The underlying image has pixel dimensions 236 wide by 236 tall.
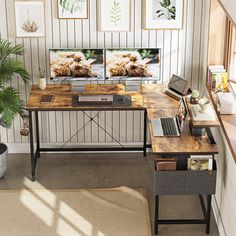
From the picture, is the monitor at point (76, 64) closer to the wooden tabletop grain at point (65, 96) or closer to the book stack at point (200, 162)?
the wooden tabletop grain at point (65, 96)

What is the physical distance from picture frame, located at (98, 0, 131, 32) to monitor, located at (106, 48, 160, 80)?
237 mm

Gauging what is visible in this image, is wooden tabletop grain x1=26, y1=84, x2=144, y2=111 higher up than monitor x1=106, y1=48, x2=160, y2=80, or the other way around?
monitor x1=106, y1=48, x2=160, y2=80

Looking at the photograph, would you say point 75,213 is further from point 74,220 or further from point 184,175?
point 184,175

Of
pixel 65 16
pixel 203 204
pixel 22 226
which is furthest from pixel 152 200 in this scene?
pixel 65 16

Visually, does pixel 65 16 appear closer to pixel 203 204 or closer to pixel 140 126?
pixel 140 126

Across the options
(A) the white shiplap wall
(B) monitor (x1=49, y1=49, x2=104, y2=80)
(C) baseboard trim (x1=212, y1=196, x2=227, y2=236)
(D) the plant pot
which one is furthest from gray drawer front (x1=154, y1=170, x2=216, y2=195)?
(D) the plant pot

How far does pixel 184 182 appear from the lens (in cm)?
484

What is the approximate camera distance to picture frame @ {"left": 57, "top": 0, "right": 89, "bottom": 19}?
6.01 meters

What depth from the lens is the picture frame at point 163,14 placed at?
19.7 ft

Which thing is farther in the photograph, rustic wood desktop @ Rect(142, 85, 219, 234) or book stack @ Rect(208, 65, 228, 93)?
book stack @ Rect(208, 65, 228, 93)

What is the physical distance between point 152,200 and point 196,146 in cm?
98

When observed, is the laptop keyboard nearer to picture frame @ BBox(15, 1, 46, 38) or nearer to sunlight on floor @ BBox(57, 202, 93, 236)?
sunlight on floor @ BBox(57, 202, 93, 236)

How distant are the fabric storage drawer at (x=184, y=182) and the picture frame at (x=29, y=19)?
86.8 inches

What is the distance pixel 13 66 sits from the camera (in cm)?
587
